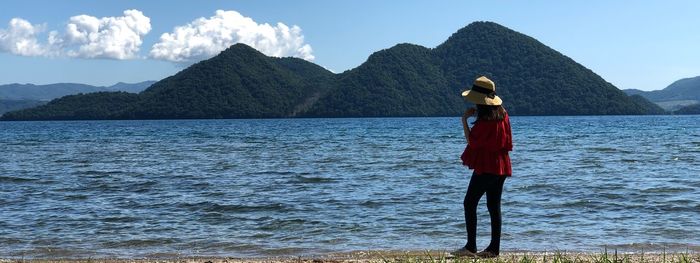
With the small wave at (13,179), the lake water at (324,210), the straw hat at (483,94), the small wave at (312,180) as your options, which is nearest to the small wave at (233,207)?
the lake water at (324,210)

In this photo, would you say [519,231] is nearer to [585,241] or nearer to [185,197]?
[585,241]

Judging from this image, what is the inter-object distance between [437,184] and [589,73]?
17099cm

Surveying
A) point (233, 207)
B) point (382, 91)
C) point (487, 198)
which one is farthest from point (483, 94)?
point (382, 91)

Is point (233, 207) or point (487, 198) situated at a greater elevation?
point (487, 198)

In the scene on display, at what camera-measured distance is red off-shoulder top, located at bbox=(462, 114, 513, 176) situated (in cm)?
688

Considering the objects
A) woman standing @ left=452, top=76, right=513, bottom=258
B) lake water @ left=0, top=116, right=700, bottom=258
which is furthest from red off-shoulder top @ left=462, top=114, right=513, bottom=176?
lake water @ left=0, top=116, right=700, bottom=258

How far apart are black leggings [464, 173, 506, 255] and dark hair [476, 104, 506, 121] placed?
0.56 meters

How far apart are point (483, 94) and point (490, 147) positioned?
1.64 feet

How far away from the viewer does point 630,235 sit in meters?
9.49

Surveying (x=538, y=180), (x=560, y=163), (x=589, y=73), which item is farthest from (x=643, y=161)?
(x=589, y=73)

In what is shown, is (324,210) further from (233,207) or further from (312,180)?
(312,180)

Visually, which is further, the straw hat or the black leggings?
the black leggings

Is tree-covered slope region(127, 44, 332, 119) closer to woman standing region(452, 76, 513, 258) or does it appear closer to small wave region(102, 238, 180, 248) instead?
small wave region(102, 238, 180, 248)

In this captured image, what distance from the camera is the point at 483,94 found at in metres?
6.95
